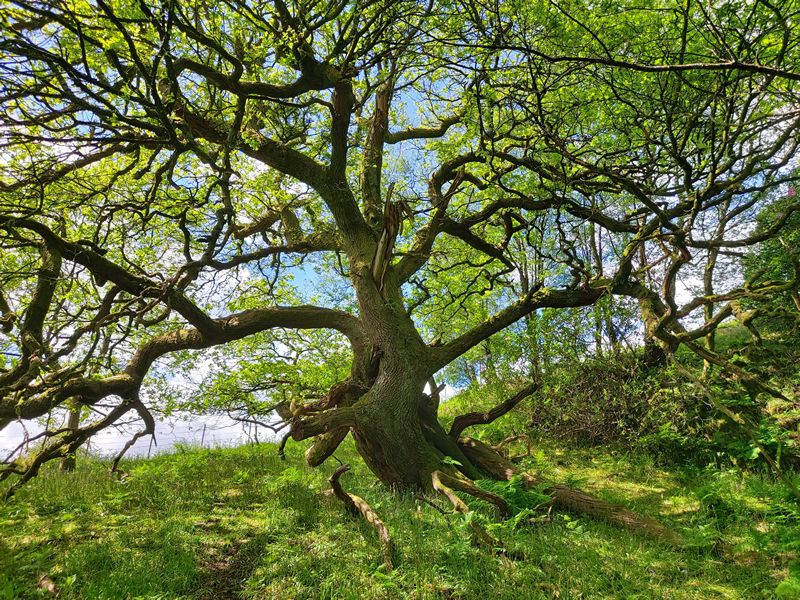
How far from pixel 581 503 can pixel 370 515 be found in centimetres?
360

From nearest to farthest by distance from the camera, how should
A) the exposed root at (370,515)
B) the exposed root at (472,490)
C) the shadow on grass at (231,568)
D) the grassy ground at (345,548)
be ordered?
the grassy ground at (345,548), the shadow on grass at (231,568), the exposed root at (370,515), the exposed root at (472,490)

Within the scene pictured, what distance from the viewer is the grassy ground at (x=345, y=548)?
4.43m

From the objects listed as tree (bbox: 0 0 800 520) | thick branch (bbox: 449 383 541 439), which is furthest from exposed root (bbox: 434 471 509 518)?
thick branch (bbox: 449 383 541 439)

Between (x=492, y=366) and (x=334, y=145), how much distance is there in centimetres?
861

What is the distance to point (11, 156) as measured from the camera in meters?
8.20

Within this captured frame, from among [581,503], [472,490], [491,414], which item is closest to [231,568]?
[472,490]

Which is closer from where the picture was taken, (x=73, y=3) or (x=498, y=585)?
(x=498, y=585)

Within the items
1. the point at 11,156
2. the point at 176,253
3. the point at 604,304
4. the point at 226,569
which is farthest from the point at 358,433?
the point at 11,156

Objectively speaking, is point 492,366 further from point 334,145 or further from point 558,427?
point 334,145

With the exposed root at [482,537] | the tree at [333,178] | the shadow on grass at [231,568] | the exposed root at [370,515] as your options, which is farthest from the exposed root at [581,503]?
the shadow on grass at [231,568]

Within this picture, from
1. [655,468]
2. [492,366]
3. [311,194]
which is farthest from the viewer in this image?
[492,366]

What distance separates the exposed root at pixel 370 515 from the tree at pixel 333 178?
0.91 m

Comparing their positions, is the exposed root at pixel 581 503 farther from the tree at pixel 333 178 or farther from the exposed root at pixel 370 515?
the exposed root at pixel 370 515

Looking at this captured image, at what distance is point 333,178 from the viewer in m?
9.21
